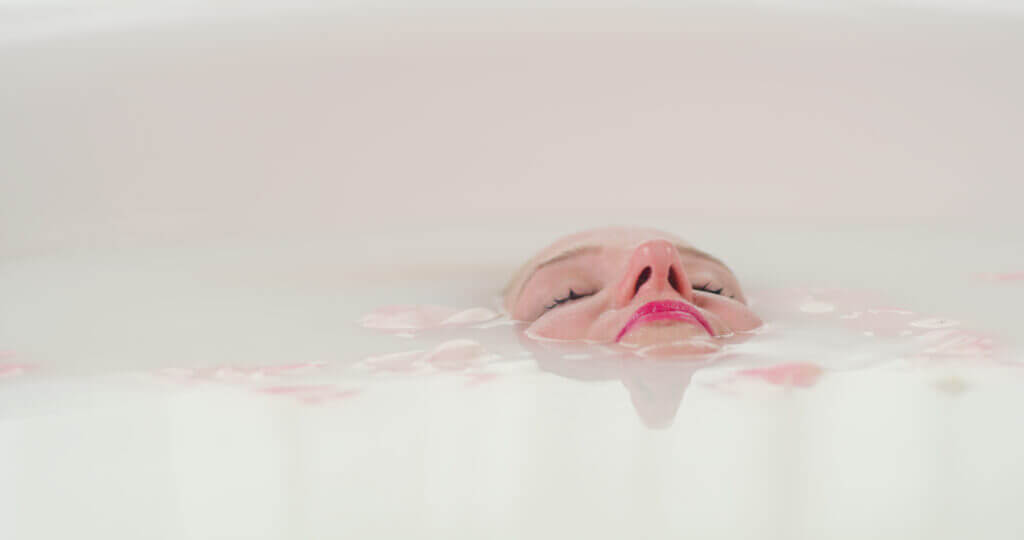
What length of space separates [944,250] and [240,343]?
1.15 metres

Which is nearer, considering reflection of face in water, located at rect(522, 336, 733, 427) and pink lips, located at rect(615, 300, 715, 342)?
reflection of face in water, located at rect(522, 336, 733, 427)

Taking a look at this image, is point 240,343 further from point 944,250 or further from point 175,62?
point 944,250

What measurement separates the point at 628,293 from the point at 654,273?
1.8 inches

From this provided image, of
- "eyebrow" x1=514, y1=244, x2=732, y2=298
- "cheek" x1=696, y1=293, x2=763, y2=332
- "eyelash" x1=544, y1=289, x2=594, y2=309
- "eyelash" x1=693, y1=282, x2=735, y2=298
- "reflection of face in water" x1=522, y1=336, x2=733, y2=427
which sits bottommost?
"reflection of face in water" x1=522, y1=336, x2=733, y2=427

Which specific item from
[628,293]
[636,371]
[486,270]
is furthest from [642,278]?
[486,270]

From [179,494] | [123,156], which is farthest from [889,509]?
[123,156]

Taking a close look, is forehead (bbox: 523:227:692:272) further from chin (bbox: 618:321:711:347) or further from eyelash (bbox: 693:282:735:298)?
chin (bbox: 618:321:711:347)

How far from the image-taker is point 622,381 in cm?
138

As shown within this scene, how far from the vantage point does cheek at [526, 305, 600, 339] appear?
155 centimetres

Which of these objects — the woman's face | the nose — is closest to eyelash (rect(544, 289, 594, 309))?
the woman's face

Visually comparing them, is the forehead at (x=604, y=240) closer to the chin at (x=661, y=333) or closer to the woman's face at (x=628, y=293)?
the woman's face at (x=628, y=293)

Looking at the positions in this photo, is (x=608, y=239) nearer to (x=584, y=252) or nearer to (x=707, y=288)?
(x=584, y=252)

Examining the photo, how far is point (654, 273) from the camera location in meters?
1.44

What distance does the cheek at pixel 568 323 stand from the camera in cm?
155
